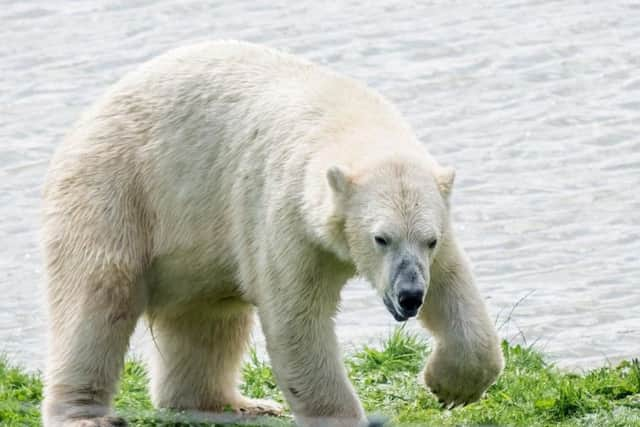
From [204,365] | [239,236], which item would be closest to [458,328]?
[239,236]

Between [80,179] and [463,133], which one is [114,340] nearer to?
[80,179]

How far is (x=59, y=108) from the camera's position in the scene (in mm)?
13156

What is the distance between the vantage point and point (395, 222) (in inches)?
251

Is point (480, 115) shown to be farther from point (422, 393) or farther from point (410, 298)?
point (410, 298)

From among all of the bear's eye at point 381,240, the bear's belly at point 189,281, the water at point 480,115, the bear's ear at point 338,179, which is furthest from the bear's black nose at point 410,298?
the water at point 480,115

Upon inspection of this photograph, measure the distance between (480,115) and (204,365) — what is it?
5.29 meters

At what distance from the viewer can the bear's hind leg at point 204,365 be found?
7953mm

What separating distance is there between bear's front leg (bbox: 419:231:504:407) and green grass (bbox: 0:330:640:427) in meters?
0.47

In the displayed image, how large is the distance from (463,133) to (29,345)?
411 centimetres

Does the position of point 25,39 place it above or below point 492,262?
above

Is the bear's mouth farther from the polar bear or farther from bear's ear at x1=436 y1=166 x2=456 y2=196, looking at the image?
bear's ear at x1=436 y1=166 x2=456 y2=196

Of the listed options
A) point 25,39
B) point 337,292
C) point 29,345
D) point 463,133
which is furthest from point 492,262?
point 25,39

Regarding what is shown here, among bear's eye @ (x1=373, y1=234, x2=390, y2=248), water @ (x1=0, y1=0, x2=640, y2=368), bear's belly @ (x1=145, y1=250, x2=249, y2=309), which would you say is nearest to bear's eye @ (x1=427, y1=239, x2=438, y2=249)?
bear's eye @ (x1=373, y1=234, x2=390, y2=248)

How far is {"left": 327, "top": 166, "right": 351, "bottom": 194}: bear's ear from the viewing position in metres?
6.45
